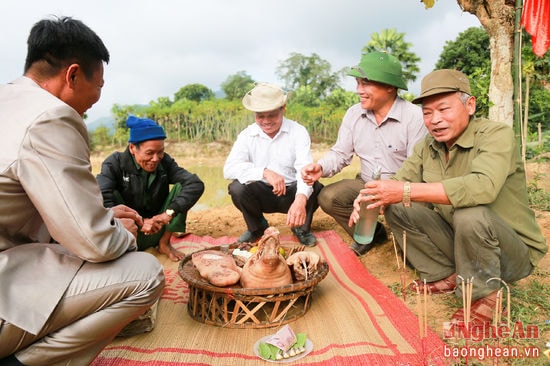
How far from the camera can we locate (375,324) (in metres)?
2.81

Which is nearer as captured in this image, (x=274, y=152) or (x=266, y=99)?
(x=266, y=99)

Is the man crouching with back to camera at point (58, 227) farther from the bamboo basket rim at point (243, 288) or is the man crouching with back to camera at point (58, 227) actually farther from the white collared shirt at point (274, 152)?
the white collared shirt at point (274, 152)

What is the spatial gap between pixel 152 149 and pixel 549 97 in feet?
27.6

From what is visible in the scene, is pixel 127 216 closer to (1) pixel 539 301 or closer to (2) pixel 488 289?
(2) pixel 488 289

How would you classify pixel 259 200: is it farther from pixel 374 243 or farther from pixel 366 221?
pixel 366 221

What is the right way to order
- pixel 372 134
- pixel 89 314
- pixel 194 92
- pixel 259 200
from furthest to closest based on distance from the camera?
1. pixel 194 92
2. pixel 259 200
3. pixel 372 134
4. pixel 89 314

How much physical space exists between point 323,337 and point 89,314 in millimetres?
1330

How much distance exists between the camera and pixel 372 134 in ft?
13.9

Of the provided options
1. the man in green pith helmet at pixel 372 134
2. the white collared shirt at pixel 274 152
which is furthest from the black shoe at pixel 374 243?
the white collared shirt at pixel 274 152

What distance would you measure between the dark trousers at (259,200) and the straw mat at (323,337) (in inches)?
49.5

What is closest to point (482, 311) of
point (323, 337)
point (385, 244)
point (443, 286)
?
point (443, 286)

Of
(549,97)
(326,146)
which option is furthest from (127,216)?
(326,146)

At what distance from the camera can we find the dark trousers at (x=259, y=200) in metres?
4.49

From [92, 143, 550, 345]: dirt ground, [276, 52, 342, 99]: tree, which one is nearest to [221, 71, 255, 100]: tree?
[276, 52, 342, 99]: tree
